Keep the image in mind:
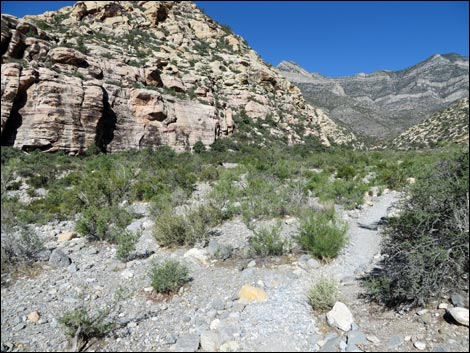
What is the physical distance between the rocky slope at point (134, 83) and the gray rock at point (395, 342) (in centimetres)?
1970

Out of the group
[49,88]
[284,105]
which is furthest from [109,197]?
[284,105]

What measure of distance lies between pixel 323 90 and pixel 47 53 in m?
92.9

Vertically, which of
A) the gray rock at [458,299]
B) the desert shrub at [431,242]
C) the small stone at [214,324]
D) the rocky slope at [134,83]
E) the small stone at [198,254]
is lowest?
the small stone at [214,324]

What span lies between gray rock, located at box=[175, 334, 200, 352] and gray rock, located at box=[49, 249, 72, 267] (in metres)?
3.02

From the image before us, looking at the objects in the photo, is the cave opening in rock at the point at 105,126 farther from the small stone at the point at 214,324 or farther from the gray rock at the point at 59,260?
the small stone at the point at 214,324

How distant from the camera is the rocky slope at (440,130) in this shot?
139ft

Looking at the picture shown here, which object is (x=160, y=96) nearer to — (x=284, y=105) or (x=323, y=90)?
(x=284, y=105)

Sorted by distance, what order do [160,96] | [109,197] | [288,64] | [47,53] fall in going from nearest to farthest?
[109,197] → [47,53] → [160,96] → [288,64]

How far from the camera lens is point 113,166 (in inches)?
564

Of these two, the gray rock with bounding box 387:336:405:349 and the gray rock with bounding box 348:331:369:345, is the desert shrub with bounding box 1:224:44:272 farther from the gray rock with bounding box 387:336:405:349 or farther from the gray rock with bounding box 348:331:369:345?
the gray rock with bounding box 387:336:405:349

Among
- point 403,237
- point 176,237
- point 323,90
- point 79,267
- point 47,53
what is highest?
point 323,90

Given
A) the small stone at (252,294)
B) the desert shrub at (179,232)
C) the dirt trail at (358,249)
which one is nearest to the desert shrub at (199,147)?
the dirt trail at (358,249)

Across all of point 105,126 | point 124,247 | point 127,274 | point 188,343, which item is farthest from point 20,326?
point 105,126

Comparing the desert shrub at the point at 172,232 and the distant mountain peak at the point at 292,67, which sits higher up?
the distant mountain peak at the point at 292,67
